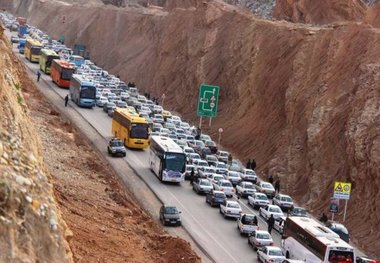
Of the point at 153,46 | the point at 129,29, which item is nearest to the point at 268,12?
the point at 153,46

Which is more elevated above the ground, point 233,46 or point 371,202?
point 233,46

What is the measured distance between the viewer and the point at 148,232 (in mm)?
37812

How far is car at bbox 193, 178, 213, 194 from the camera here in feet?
160

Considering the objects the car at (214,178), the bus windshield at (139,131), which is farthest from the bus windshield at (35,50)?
the car at (214,178)

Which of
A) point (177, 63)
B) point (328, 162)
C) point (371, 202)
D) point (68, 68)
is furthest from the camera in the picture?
point (177, 63)

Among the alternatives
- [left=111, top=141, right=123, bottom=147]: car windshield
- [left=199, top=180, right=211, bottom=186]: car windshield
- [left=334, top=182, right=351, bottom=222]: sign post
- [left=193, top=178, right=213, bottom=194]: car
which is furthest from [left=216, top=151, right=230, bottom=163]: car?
[left=334, top=182, right=351, bottom=222]: sign post

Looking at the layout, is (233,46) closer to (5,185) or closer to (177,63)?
(177,63)

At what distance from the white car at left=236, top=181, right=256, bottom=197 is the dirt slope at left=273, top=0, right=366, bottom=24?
120 ft

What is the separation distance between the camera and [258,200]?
48.0 meters

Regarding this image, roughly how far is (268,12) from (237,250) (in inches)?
2658

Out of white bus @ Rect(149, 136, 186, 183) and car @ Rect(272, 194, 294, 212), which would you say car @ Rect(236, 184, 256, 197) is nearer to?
car @ Rect(272, 194, 294, 212)

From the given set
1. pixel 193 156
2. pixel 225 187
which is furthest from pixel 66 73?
pixel 225 187

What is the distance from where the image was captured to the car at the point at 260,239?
127ft

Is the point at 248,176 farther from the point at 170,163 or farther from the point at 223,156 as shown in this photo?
the point at 170,163
